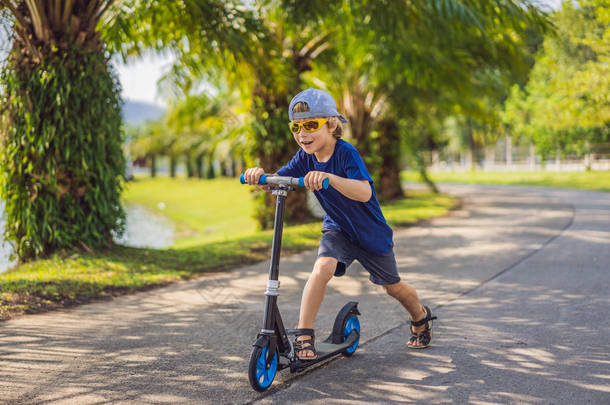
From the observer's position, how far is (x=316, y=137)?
11.9 feet

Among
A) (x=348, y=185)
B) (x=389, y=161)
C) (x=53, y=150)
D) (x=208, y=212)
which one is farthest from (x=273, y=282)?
(x=208, y=212)

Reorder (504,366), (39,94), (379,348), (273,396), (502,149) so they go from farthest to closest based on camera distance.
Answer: (502,149), (39,94), (379,348), (504,366), (273,396)

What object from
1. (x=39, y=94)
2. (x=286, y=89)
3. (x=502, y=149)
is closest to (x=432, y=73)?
(x=286, y=89)

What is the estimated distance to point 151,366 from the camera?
3854mm

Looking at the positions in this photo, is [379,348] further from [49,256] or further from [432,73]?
[432,73]

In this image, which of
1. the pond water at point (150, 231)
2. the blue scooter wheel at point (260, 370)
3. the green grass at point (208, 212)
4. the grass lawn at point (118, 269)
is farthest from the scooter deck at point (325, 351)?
the green grass at point (208, 212)

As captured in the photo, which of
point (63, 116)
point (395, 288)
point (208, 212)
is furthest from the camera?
point (208, 212)

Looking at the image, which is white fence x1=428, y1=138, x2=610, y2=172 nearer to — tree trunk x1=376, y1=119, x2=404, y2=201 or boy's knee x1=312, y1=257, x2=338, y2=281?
tree trunk x1=376, y1=119, x2=404, y2=201

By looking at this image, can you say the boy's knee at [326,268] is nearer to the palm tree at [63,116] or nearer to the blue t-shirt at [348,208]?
the blue t-shirt at [348,208]

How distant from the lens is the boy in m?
3.57

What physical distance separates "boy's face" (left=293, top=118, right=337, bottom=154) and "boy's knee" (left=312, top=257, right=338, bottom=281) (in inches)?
26.8

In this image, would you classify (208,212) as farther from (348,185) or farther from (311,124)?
(348,185)

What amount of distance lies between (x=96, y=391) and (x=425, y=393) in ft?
6.20

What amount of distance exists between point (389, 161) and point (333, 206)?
50.5ft
